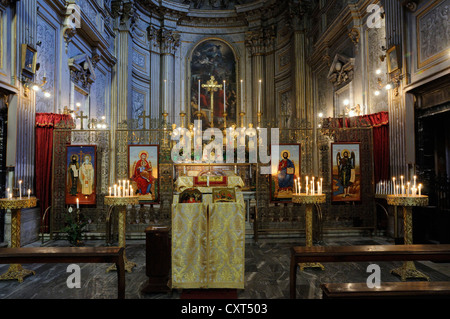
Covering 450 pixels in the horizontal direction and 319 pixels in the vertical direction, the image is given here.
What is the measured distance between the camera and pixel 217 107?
15.3 m

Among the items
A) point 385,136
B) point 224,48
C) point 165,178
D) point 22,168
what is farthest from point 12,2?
point 224,48

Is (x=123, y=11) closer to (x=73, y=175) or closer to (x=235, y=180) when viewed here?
(x=73, y=175)

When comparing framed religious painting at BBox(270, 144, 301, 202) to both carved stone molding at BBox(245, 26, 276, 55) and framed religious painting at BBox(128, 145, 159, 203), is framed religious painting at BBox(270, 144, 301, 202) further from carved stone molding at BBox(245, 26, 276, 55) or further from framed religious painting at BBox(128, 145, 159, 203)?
carved stone molding at BBox(245, 26, 276, 55)

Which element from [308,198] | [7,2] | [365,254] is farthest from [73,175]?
[365,254]

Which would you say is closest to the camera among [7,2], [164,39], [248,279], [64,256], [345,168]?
[64,256]

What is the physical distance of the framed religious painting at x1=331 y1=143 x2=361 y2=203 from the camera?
24.0ft

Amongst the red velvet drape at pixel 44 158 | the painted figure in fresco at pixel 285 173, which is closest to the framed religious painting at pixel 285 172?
the painted figure in fresco at pixel 285 173

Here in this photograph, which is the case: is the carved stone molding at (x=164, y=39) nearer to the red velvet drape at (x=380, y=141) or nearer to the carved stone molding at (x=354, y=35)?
the carved stone molding at (x=354, y=35)

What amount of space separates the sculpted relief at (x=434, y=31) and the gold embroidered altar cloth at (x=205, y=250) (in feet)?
16.7

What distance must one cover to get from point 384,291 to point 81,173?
670 cm

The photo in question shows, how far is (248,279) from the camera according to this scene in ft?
14.4

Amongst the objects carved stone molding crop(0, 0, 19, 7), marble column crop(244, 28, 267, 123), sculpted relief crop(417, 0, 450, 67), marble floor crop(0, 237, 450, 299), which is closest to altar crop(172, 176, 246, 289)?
marble floor crop(0, 237, 450, 299)

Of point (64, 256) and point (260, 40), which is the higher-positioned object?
point (260, 40)
